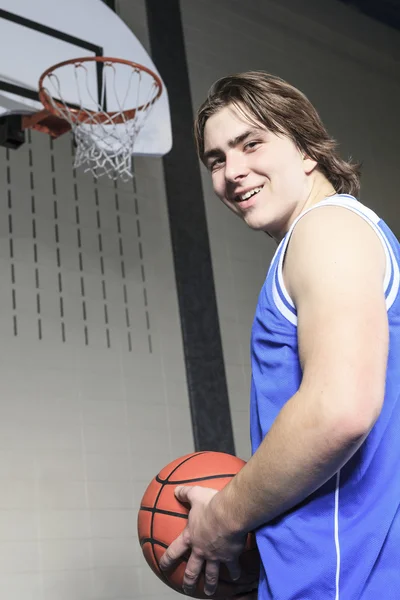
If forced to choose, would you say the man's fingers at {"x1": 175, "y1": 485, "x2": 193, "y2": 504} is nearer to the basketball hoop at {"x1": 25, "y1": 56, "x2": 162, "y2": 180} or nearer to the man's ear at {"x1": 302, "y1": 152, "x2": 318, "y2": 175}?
the man's ear at {"x1": 302, "y1": 152, "x2": 318, "y2": 175}

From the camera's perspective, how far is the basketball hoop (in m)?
3.94

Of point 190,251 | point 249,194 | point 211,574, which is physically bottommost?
point 211,574

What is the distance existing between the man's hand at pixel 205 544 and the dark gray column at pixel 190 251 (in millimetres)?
3297

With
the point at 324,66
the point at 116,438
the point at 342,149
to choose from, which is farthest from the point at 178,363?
the point at 324,66

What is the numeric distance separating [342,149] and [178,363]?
2.76m

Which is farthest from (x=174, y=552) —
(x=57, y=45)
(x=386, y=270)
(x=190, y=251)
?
(x=190, y=251)

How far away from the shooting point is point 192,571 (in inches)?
50.3

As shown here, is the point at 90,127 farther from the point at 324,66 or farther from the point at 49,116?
the point at 324,66

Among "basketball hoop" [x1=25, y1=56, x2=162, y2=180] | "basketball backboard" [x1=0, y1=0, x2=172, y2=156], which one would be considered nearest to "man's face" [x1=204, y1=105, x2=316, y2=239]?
"basketball hoop" [x1=25, y1=56, x2=162, y2=180]

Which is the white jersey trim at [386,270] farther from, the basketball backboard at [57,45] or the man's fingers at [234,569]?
the basketball backboard at [57,45]

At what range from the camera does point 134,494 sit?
431 centimetres

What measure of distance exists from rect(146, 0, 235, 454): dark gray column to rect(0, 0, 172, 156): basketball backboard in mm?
881

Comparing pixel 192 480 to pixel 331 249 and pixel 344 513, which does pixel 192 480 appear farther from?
pixel 331 249

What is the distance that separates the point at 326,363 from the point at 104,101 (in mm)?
3418
